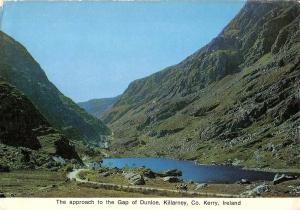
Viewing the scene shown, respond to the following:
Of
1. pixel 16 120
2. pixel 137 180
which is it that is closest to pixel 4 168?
pixel 137 180

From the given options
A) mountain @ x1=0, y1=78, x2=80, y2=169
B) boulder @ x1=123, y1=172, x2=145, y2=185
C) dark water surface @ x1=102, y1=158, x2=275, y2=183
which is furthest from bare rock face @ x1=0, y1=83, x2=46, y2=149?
boulder @ x1=123, y1=172, x2=145, y2=185

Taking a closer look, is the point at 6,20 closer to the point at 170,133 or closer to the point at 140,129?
the point at 170,133

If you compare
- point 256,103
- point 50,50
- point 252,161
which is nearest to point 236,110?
point 256,103

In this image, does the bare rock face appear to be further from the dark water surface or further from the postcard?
the dark water surface

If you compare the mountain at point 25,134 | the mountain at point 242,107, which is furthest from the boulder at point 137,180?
the mountain at point 242,107

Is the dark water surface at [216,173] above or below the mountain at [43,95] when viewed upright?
below

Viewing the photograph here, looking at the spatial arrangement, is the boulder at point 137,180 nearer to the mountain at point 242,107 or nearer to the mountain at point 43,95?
the mountain at point 242,107
